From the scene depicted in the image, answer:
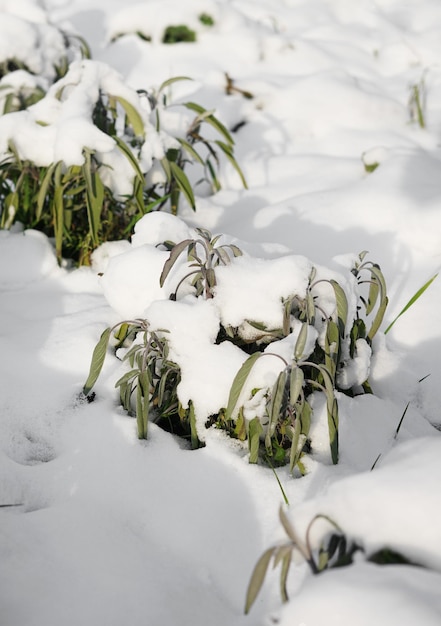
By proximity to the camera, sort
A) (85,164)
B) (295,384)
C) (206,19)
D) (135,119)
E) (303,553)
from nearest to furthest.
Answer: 1. (303,553)
2. (295,384)
3. (85,164)
4. (135,119)
5. (206,19)

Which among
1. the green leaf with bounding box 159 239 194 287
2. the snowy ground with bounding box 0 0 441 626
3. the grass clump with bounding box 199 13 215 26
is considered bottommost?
the snowy ground with bounding box 0 0 441 626

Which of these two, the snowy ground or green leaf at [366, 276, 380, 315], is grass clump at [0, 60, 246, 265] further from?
green leaf at [366, 276, 380, 315]

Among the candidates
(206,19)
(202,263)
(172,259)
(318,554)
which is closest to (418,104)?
(206,19)

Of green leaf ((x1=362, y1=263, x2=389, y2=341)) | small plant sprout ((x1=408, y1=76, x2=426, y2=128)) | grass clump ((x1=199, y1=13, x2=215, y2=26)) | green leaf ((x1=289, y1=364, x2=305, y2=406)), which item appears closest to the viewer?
green leaf ((x1=289, y1=364, x2=305, y2=406))

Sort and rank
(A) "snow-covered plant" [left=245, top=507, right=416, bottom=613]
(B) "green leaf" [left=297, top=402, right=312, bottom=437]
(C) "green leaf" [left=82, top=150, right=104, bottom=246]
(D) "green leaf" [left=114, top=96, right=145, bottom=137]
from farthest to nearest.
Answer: (D) "green leaf" [left=114, top=96, right=145, bottom=137] < (C) "green leaf" [left=82, top=150, right=104, bottom=246] < (B) "green leaf" [left=297, top=402, right=312, bottom=437] < (A) "snow-covered plant" [left=245, top=507, right=416, bottom=613]

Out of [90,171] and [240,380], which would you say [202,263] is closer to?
[240,380]

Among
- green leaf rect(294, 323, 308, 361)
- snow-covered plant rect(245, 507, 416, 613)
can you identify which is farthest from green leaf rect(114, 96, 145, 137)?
snow-covered plant rect(245, 507, 416, 613)

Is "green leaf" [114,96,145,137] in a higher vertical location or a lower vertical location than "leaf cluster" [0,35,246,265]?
higher

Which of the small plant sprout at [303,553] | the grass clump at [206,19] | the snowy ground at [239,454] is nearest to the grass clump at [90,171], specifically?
the snowy ground at [239,454]
